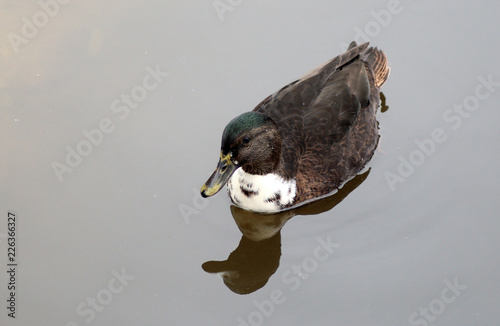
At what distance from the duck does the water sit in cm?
26

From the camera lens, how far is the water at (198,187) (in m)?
6.84

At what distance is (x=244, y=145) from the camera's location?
7.05 meters

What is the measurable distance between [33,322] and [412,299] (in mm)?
3457

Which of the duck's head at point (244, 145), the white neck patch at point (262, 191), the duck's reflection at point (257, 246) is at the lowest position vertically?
the duck's reflection at point (257, 246)

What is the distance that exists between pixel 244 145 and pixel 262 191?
672 mm

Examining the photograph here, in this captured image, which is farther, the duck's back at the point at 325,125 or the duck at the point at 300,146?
the duck's back at the point at 325,125

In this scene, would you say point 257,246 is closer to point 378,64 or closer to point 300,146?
point 300,146

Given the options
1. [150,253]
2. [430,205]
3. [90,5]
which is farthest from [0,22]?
[430,205]

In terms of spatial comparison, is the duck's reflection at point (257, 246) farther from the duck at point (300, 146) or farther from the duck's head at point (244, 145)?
the duck's head at point (244, 145)

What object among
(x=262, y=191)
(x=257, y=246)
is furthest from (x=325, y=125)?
(x=257, y=246)

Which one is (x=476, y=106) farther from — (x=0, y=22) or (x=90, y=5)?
(x=0, y=22)

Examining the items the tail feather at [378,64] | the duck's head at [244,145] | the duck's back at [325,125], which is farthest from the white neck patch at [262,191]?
the tail feather at [378,64]

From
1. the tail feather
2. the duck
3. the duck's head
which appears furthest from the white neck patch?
the tail feather

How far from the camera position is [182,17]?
9.43 meters
